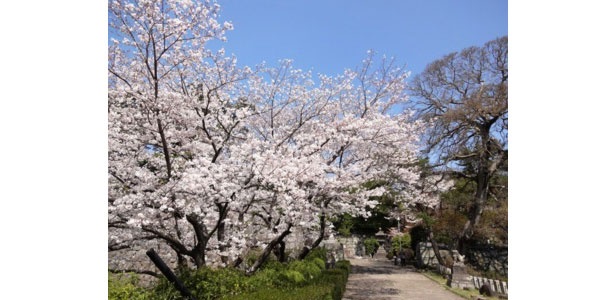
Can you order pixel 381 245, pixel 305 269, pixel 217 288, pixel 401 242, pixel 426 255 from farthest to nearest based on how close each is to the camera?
pixel 381 245, pixel 401 242, pixel 426 255, pixel 305 269, pixel 217 288

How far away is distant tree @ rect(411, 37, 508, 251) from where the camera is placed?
6453 millimetres

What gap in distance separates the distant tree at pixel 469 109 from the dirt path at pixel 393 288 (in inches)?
83.0

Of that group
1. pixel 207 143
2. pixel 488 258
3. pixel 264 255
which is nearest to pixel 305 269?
pixel 264 255

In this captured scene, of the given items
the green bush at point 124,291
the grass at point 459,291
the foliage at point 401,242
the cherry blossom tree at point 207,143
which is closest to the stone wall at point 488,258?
the grass at point 459,291

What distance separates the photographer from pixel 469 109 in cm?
668

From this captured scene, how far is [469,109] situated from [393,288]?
311 centimetres

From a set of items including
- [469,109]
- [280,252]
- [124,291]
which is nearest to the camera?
[124,291]

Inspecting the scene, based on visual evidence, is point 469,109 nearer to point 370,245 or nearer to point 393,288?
point 393,288

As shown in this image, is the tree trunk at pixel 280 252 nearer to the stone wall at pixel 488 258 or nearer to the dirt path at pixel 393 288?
the dirt path at pixel 393 288

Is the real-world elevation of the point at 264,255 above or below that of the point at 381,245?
Answer: above

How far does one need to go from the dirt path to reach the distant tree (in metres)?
2.11
